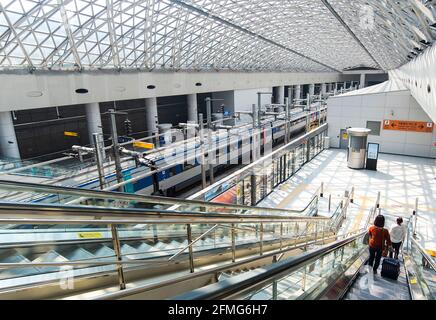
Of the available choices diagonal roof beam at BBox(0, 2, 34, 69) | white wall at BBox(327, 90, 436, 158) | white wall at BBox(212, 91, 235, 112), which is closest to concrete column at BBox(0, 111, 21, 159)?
diagonal roof beam at BBox(0, 2, 34, 69)

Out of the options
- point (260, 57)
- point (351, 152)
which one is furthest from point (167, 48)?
point (260, 57)

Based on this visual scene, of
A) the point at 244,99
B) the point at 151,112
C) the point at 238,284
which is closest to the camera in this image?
the point at 238,284

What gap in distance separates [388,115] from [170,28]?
20.3 meters

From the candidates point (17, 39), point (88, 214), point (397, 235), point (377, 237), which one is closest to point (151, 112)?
point (17, 39)

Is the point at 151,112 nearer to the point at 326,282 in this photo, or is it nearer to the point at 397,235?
the point at 397,235

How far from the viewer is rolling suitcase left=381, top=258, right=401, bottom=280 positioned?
6344 millimetres

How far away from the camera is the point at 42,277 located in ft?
8.67

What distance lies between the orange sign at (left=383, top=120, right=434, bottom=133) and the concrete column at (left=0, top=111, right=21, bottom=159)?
28.0 metres

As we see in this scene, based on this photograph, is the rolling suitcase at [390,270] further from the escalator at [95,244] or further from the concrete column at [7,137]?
the concrete column at [7,137]

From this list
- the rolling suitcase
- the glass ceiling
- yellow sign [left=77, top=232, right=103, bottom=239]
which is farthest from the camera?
the glass ceiling

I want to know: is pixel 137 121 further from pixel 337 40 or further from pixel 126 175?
pixel 337 40

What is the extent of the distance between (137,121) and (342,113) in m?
23.2

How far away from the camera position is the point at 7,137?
837 inches

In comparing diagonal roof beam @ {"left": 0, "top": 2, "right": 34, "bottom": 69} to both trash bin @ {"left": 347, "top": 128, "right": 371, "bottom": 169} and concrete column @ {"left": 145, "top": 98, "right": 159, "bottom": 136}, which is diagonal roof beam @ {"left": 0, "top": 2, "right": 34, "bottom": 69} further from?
trash bin @ {"left": 347, "top": 128, "right": 371, "bottom": 169}
